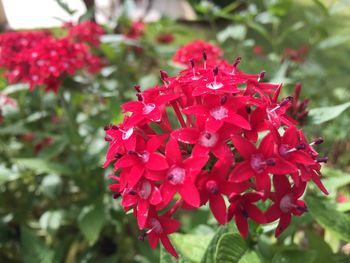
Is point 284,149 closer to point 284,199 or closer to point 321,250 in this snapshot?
point 284,199

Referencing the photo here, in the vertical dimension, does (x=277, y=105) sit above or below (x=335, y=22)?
above

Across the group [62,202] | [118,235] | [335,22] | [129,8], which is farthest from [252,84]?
[335,22]

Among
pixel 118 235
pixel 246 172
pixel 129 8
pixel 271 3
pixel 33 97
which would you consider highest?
pixel 246 172

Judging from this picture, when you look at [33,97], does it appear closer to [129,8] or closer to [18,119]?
[18,119]

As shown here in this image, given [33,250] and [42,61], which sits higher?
[42,61]

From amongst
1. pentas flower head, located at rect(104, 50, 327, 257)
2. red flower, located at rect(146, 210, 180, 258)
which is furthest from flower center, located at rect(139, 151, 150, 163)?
red flower, located at rect(146, 210, 180, 258)

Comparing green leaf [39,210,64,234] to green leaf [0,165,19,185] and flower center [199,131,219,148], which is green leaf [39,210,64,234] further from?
flower center [199,131,219,148]

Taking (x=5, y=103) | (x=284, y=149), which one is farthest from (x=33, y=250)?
(x=284, y=149)
